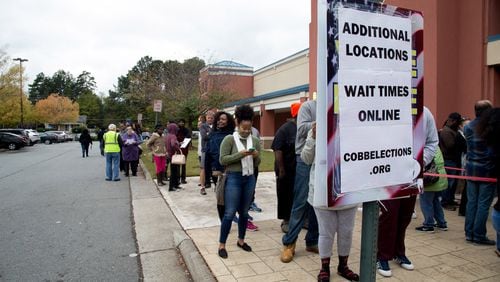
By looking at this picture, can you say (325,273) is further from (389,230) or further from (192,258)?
(192,258)

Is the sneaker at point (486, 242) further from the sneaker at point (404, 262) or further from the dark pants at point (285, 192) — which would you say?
the dark pants at point (285, 192)

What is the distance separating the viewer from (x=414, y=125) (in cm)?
220

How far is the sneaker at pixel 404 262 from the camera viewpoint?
155 inches

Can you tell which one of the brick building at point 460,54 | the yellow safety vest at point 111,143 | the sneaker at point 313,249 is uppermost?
the brick building at point 460,54

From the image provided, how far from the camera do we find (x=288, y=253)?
Result: 13.9 feet

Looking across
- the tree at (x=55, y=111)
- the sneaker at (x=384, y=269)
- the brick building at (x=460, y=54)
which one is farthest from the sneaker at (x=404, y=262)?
the tree at (x=55, y=111)

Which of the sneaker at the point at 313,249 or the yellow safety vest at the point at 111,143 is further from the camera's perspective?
the yellow safety vest at the point at 111,143

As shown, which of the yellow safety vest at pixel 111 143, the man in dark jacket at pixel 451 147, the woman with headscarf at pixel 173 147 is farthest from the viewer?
the yellow safety vest at pixel 111 143

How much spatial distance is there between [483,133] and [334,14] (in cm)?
324

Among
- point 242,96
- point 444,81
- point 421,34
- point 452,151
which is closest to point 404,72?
point 421,34

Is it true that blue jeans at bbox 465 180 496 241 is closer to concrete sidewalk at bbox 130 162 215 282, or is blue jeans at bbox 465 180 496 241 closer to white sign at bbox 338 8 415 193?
white sign at bbox 338 8 415 193

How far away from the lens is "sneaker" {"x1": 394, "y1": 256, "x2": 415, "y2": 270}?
3940mm

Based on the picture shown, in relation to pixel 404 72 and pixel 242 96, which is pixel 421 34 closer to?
pixel 404 72

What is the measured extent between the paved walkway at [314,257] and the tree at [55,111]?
65194 millimetres
